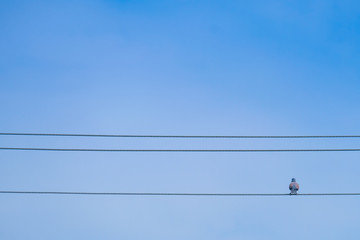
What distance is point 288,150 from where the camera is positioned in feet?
53.0

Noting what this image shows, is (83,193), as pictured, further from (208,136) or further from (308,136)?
(308,136)

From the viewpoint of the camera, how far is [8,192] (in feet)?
56.5

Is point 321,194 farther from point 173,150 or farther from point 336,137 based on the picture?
point 173,150

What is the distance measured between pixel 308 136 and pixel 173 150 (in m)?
4.24

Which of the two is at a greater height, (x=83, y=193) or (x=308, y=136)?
(x=308, y=136)

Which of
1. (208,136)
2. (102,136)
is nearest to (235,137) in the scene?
(208,136)

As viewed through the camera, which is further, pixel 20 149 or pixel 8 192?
pixel 8 192

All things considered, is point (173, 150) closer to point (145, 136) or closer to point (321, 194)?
point (145, 136)

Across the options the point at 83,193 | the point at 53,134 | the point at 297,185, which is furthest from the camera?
the point at 297,185

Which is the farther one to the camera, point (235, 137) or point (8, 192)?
point (8, 192)

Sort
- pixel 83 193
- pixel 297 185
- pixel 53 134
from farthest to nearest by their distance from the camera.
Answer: pixel 297 185 → pixel 83 193 → pixel 53 134

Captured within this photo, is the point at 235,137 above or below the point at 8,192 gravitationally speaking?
above

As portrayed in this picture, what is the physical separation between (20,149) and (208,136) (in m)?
5.98

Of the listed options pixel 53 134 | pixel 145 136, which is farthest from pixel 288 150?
pixel 53 134
